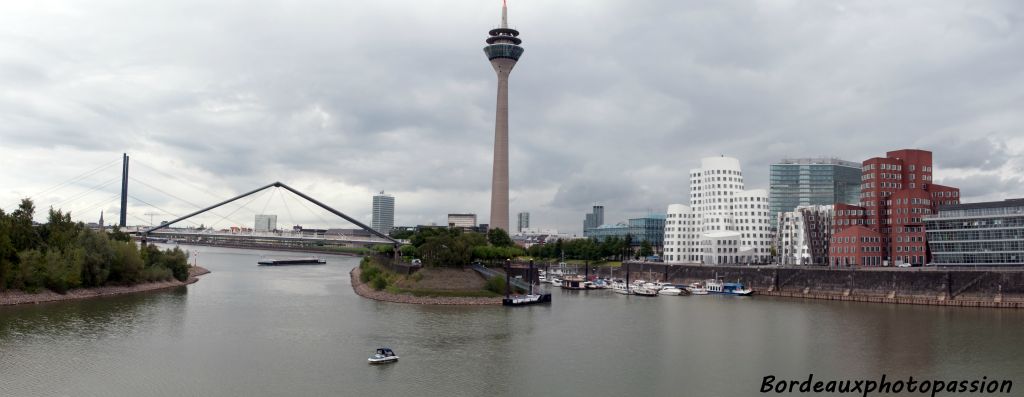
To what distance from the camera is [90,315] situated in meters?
44.5

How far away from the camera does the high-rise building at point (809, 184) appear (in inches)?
4889

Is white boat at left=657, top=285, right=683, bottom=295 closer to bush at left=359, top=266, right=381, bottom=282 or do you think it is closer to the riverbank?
bush at left=359, top=266, right=381, bottom=282

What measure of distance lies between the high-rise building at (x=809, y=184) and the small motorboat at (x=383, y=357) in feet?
345

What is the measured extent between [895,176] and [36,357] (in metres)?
75.2

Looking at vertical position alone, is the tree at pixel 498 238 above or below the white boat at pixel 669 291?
above

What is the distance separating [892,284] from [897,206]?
14.2 meters

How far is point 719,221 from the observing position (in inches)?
3841

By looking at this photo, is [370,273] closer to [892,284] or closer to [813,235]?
[892,284]

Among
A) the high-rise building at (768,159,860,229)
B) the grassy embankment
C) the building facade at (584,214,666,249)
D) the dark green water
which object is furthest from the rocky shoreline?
the building facade at (584,214,666,249)

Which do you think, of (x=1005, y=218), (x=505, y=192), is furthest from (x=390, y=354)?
(x=505, y=192)

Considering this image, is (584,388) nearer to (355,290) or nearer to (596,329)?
(596,329)

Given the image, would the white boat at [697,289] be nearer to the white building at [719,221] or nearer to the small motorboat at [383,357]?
the white building at [719,221]

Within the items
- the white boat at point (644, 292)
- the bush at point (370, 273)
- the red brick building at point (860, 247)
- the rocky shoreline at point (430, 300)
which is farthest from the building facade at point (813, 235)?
the bush at point (370, 273)

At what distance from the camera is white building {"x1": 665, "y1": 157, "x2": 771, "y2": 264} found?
304ft
